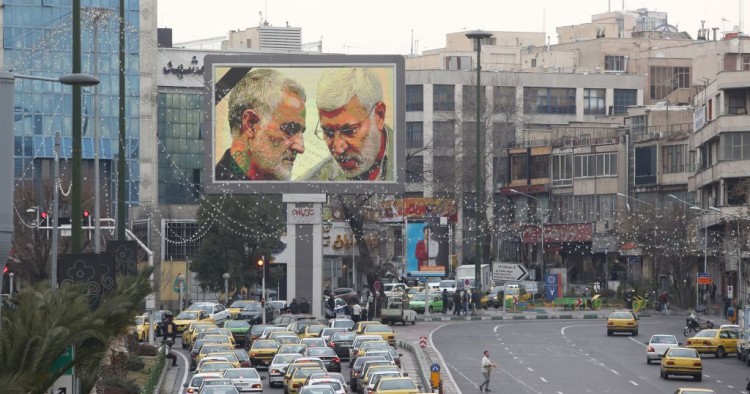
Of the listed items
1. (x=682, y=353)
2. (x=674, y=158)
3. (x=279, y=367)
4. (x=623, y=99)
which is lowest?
(x=279, y=367)

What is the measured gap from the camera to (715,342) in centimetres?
6272

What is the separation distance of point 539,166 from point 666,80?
2175 cm

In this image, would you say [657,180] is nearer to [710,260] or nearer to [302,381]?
[710,260]

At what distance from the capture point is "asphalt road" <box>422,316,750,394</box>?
50656mm

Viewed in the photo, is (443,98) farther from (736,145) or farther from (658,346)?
(658,346)

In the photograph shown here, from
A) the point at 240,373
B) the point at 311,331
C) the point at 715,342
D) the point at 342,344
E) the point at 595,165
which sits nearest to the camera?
the point at 240,373

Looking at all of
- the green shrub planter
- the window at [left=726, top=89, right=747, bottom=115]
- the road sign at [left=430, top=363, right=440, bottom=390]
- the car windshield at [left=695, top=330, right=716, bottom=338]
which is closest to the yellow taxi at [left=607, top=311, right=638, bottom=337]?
the car windshield at [left=695, top=330, right=716, bottom=338]

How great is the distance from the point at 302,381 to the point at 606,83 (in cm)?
10045

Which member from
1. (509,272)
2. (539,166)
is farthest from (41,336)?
(539,166)

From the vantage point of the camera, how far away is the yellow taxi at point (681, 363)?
52.3 meters

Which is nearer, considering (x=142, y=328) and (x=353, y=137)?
(x=142, y=328)

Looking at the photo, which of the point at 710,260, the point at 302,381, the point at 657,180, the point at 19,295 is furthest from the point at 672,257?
the point at 19,295

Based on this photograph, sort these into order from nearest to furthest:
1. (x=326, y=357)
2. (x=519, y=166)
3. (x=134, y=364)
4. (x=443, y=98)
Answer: (x=134, y=364), (x=326, y=357), (x=519, y=166), (x=443, y=98)

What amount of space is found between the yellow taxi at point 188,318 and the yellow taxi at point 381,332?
11085 millimetres
